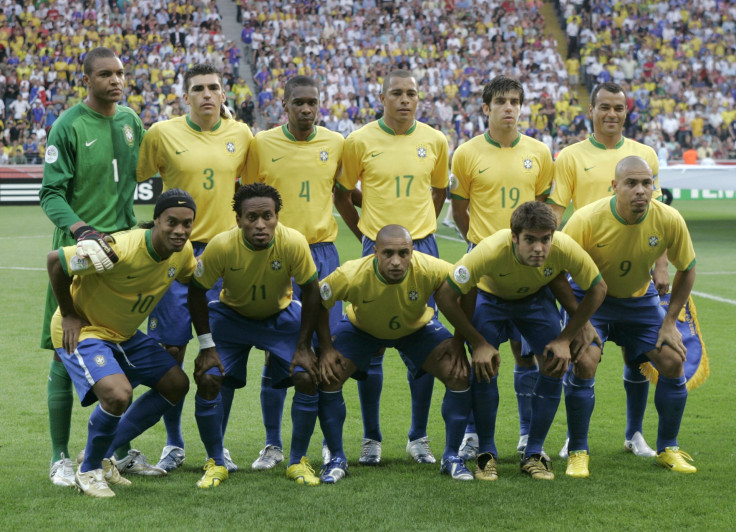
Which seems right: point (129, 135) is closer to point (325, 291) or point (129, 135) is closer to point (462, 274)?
point (325, 291)

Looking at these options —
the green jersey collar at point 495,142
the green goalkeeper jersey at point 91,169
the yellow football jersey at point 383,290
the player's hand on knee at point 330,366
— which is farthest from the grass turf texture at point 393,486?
the green jersey collar at point 495,142

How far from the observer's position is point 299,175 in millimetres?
5824

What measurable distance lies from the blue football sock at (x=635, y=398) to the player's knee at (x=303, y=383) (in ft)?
6.64

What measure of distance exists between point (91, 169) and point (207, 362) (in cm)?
132

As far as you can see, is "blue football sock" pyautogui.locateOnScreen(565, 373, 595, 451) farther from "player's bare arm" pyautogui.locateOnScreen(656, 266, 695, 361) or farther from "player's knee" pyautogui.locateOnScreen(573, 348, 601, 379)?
"player's bare arm" pyautogui.locateOnScreen(656, 266, 695, 361)

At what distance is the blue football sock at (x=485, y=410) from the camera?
521cm

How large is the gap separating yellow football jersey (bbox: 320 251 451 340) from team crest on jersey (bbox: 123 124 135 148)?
57.0 inches

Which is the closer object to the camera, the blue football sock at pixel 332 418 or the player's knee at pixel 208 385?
the player's knee at pixel 208 385

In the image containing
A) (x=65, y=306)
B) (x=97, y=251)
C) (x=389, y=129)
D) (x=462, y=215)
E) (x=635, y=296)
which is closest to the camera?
(x=97, y=251)

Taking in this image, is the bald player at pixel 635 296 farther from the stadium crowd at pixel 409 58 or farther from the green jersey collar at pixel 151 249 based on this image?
the stadium crowd at pixel 409 58

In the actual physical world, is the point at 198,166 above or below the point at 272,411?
above

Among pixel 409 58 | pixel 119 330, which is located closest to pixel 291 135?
pixel 119 330

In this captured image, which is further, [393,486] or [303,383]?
[303,383]

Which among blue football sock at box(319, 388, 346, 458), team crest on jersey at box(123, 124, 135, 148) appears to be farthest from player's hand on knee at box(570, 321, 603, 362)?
team crest on jersey at box(123, 124, 135, 148)
